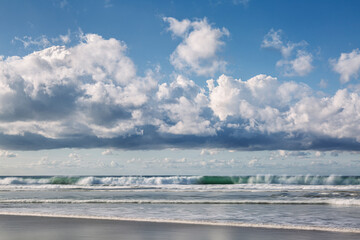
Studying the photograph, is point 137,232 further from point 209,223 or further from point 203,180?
point 203,180

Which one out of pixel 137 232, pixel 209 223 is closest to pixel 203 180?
pixel 209 223

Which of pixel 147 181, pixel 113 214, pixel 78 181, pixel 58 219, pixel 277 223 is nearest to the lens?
pixel 277 223

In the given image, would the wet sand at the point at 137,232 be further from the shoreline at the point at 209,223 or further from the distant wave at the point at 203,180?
the distant wave at the point at 203,180

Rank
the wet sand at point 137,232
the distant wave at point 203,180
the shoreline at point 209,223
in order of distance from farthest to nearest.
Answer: the distant wave at point 203,180
the shoreline at point 209,223
the wet sand at point 137,232

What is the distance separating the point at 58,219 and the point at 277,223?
1049 cm

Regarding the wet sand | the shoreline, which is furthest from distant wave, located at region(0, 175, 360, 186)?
the wet sand

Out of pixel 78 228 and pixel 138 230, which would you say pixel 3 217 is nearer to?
pixel 78 228

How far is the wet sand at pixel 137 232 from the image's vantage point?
13281 millimetres

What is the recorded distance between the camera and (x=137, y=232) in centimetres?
1452

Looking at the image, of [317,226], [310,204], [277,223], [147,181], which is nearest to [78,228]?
[277,223]

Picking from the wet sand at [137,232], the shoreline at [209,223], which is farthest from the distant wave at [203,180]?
the wet sand at [137,232]

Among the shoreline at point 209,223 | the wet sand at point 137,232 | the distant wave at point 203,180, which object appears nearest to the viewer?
the wet sand at point 137,232

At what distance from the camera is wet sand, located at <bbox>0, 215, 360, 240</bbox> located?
13281 mm

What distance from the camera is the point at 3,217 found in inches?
787
